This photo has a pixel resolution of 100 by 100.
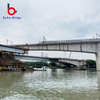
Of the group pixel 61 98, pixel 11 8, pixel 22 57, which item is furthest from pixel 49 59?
pixel 61 98

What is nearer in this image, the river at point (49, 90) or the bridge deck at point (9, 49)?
the river at point (49, 90)

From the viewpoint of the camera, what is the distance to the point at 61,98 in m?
8.95

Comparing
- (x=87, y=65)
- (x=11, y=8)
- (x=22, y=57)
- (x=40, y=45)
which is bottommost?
(x=87, y=65)

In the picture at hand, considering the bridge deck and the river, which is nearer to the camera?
the river

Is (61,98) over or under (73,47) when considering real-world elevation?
under

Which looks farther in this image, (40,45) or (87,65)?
(87,65)

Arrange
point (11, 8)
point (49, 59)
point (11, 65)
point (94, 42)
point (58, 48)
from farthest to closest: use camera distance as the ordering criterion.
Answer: point (49, 59) → point (11, 65) → point (58, 48) → point (94, 42) → point (11, 8)

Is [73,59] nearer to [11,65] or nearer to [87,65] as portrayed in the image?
[87,65]

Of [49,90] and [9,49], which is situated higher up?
[9,49]

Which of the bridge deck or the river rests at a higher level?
the bridge deck

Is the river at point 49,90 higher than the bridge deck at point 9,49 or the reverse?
the reverse

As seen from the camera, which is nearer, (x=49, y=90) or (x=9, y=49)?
(x=49, y=90)

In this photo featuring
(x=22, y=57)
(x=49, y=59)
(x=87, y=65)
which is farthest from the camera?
(x=87, y=65)

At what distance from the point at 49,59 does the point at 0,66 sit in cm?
4229
